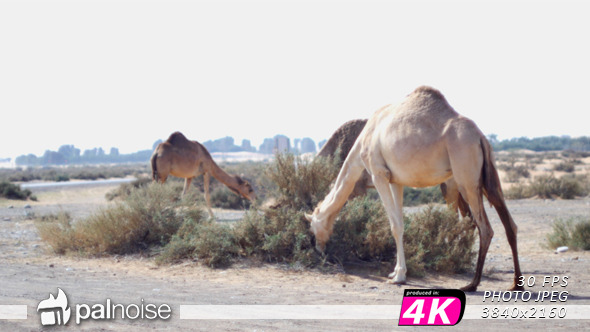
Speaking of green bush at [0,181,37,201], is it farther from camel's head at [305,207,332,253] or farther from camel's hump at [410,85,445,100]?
camel's hump at [410,85,445,100]

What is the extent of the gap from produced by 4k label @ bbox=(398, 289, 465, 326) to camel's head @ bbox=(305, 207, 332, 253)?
2.90m

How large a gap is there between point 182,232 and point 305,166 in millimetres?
2551

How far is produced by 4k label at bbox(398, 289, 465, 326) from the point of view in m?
5.66

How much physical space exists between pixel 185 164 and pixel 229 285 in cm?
1081

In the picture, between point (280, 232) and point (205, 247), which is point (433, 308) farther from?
point (205, 247)

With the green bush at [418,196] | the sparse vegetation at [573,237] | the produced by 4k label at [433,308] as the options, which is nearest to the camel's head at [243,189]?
the green bush at [418,196]

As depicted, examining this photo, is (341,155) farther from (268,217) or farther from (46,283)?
(46,283)

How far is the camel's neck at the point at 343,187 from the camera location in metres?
8.61

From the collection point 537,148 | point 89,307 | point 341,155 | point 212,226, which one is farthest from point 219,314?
point 537,148

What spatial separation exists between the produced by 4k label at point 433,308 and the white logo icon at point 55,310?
11.3ft

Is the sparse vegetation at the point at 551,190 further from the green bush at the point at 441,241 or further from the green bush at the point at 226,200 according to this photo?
the green bush at the point at 441,241

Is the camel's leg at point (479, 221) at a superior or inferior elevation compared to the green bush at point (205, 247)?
superior

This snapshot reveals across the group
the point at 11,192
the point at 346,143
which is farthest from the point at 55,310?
the point at 11,192

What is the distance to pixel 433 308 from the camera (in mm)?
5797
